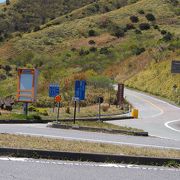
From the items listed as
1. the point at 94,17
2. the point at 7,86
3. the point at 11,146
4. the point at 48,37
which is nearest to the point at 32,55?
the point at 48,37

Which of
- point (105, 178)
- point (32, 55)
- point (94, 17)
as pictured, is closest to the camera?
point (105, 178)

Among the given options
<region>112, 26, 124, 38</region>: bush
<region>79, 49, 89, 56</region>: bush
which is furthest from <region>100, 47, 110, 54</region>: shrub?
<region>112, 26, 124, 38</region>: bush

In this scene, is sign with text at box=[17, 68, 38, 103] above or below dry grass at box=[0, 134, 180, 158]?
above

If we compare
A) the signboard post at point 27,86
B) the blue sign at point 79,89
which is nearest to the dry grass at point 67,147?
the signboard post at point 27,86

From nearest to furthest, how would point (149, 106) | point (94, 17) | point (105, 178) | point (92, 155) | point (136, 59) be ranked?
1. point (105, 178)
2. point (92, 155)
3. point (149, 106)
4. point (136, 59)
5. point (94, 17)

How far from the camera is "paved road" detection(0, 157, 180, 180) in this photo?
9375mm

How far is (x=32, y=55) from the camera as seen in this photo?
8881cm

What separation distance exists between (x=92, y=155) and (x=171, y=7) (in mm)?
106114

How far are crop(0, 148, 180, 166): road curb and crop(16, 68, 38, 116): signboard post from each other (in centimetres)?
1449

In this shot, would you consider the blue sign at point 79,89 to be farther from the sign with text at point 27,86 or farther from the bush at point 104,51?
the bush at point 104,51

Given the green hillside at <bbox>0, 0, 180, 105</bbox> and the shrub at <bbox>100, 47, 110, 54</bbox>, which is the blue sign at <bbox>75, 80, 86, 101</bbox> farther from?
the shrub at <bbox>100, 47, 110, 54</bbox>

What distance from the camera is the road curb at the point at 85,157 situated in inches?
442

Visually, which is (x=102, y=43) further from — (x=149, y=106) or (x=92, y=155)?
(x=92, y=155)

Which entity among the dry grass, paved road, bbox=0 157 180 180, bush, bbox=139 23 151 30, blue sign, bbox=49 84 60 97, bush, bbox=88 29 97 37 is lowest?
paved road, bbox=0 157 180 180
